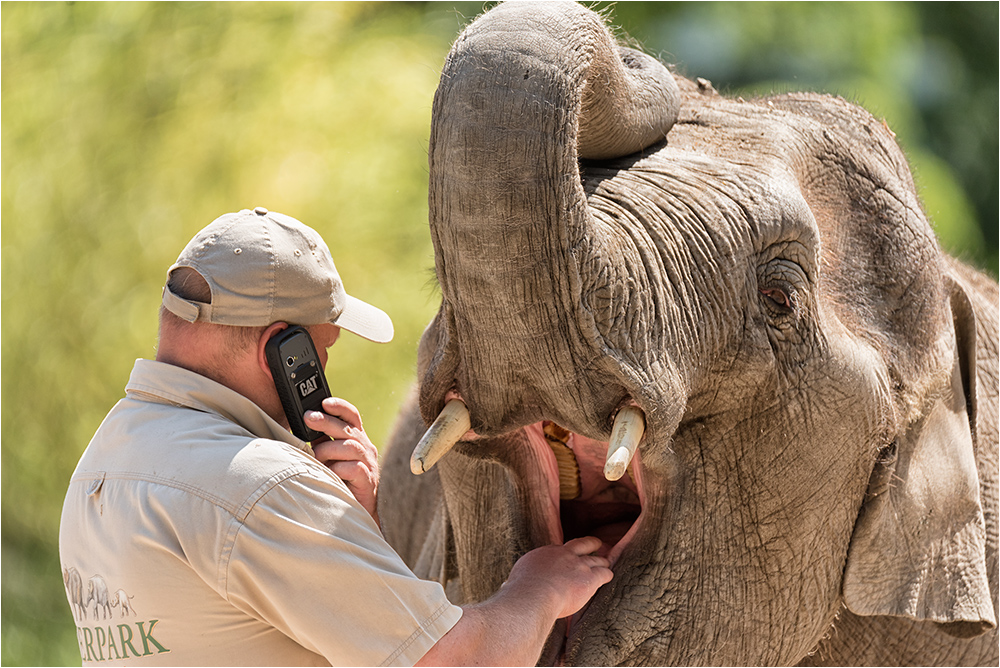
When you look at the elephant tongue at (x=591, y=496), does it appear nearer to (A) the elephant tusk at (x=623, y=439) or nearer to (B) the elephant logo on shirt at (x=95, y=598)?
(A) the elephant tusk at (x=623, y=439)

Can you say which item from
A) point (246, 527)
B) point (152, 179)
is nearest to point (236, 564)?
point (246, 527)

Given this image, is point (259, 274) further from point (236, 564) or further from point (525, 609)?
point (525, 609)

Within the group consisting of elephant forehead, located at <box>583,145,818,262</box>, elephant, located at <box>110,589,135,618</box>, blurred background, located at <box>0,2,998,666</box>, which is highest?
elephant forehead, located at <box>583,145,818,262</box>

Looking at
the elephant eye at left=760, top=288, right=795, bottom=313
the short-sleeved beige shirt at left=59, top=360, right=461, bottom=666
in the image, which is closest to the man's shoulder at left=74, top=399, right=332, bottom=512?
the short-sleeved beige shirt at left=59, top=360, right=461, bottom=666

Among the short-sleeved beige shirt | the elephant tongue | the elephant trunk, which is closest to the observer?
the elephant trunk

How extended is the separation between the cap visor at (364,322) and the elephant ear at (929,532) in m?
0.76

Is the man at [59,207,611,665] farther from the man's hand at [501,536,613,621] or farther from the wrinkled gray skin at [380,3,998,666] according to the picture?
the wrinkled gray skin at [380,3,998,666]

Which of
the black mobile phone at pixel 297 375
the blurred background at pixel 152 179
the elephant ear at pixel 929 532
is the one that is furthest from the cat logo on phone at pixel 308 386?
the blurred background at pixel 152 179

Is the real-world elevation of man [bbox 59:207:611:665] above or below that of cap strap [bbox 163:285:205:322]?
below

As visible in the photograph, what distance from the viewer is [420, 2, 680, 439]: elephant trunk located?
1170mm

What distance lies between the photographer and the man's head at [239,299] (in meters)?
1.44

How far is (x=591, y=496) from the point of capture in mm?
1666

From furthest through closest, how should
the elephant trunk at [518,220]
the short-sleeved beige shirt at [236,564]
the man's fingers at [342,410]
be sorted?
1. the man's fingers at [342,410]
2. the short-sleeved beige shirt at [236,564]
3. the elephant trunk at [518,220]

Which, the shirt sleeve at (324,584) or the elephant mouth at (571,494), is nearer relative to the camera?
the shirt sleeve at (324,584)
